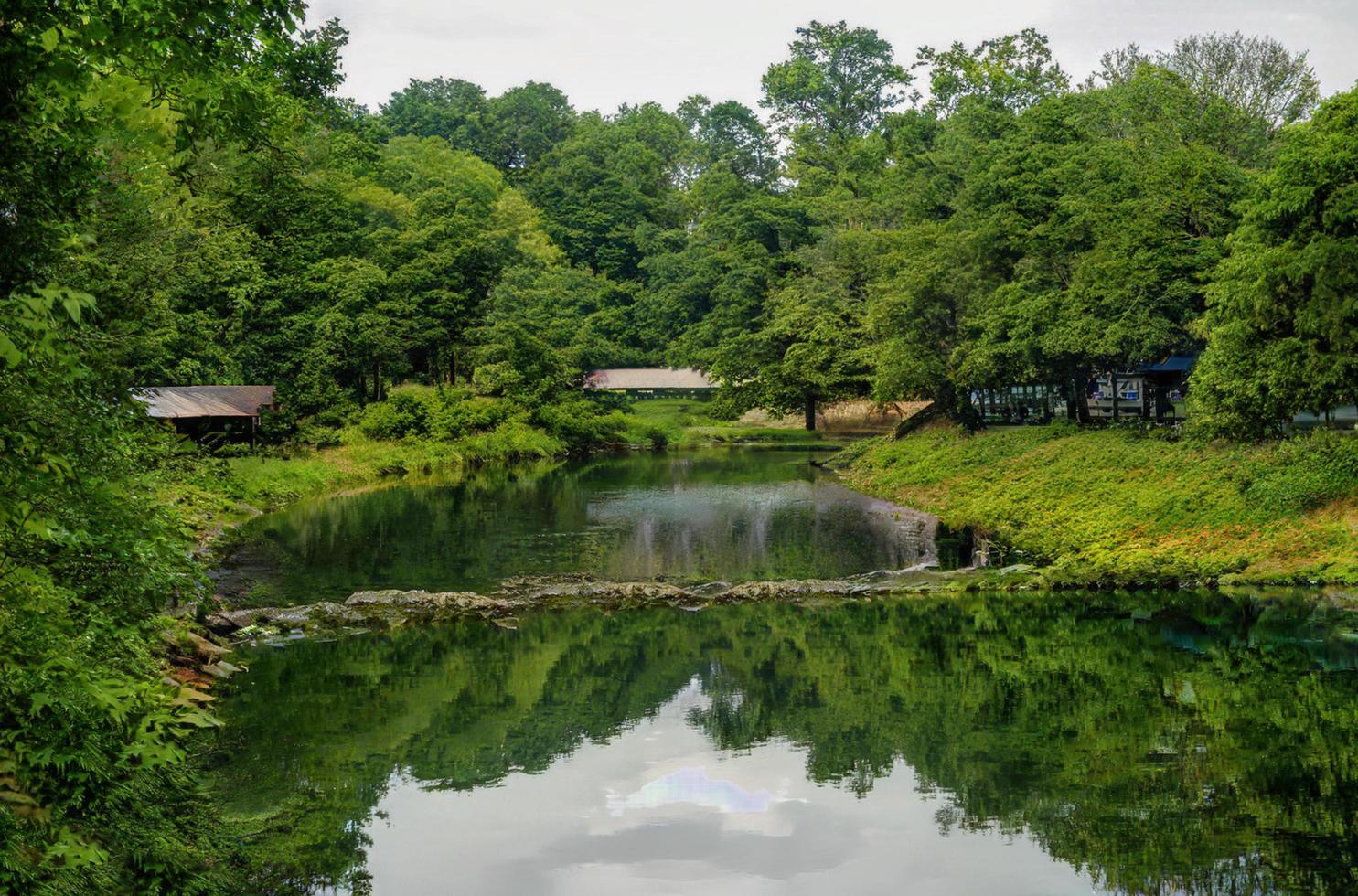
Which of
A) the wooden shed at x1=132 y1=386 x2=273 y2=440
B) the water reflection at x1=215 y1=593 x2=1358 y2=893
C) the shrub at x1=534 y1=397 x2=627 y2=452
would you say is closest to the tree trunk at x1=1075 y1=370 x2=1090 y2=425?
the water reflection at x1=215 y1=593 x2=1358 y2=893

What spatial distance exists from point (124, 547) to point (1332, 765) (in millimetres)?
13277

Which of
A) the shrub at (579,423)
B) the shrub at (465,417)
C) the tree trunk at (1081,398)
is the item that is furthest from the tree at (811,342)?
the tree trunk at (1081,398)

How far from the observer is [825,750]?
15031 mm

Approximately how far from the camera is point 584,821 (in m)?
12.7

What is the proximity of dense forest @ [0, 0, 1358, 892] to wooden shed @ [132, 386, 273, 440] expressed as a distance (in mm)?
1183

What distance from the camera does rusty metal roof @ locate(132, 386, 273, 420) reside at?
3992 centimetres

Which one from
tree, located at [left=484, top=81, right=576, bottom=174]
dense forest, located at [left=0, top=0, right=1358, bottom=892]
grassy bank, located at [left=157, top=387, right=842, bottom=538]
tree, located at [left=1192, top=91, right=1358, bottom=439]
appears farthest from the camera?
tree, located at [left=484, top=81, right=576, bottom=174]

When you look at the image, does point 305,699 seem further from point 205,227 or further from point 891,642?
point 205,227

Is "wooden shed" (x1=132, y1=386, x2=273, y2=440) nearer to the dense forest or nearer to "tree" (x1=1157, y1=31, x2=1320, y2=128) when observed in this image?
the dense forest

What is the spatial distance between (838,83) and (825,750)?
100577 millimetres

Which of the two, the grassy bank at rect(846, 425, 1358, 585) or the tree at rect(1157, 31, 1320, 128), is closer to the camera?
the grassy bank at rect(846, 425, 1358, 585)

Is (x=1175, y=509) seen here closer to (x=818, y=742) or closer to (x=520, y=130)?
(x=818, y=742)

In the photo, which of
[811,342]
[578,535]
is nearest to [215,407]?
[578,535]

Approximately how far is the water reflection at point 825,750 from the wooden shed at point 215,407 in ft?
76.2
